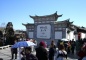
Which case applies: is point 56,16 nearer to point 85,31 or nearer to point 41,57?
point 85,31

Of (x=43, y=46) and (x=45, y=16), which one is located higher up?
(x=45, y=16)

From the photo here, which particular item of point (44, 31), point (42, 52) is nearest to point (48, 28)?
point (44, 31)

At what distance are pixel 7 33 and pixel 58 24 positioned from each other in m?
8.88

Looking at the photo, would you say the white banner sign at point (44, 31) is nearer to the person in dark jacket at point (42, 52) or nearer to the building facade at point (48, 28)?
the building facade at point (48, 28)

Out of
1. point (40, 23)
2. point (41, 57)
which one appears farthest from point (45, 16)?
point (41, 57)

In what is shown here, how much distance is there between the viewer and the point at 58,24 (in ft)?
136

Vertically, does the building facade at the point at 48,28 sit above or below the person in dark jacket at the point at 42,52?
above

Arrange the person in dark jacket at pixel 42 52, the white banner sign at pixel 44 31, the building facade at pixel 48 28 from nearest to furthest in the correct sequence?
the person in dark jacket at pixel 42 52, the building facade at pixel 48 28, the white banner sign at pixel 44 31

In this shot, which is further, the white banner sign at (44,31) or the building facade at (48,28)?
the white banner sign at (44,31)

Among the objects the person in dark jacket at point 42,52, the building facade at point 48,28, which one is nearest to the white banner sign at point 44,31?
the building facade at point 48,28

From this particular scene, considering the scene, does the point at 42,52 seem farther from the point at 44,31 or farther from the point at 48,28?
the point at 44,31

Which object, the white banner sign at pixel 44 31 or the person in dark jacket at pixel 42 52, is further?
the white banner sign at pixel 44 31

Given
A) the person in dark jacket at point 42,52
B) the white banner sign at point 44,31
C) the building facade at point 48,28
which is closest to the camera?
the person in dark jacket at point 42,52

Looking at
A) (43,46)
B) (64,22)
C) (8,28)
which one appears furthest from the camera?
(8,28)
